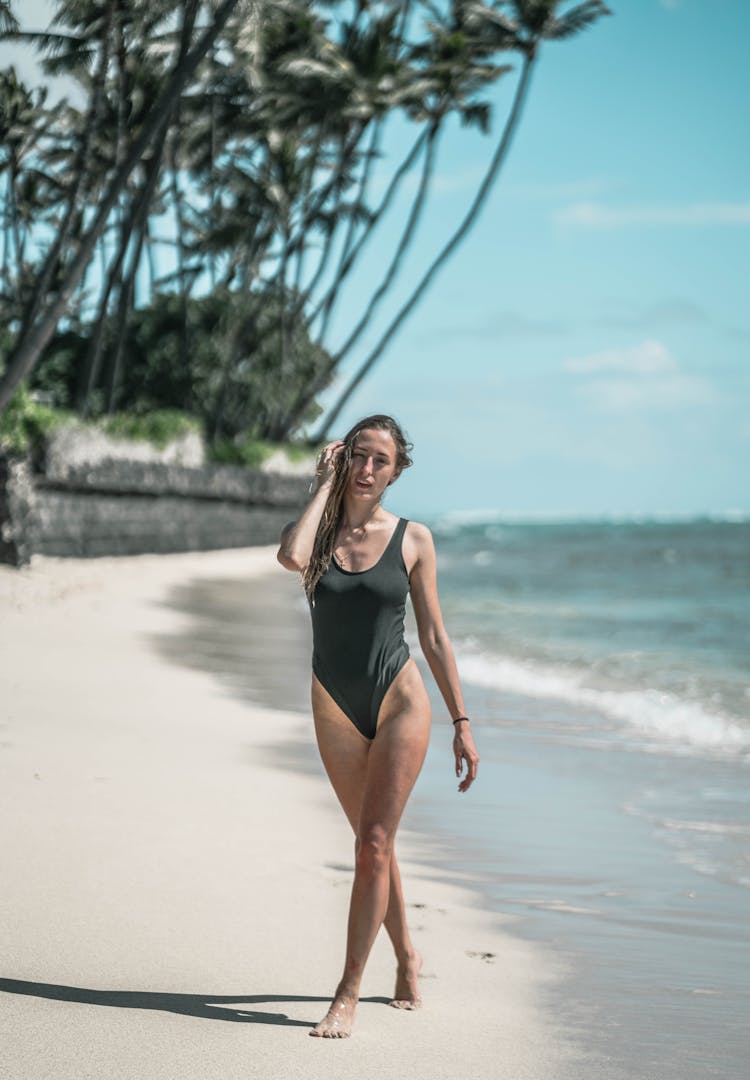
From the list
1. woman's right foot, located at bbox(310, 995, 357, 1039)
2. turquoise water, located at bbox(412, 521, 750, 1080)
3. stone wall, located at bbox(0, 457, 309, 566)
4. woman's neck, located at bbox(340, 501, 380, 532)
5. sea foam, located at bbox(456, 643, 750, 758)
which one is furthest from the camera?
stone wall, located at bbox(0, 457, 309, 566)

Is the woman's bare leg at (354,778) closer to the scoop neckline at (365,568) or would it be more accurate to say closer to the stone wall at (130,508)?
the scoop neckline at (365,568)

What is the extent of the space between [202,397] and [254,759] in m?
33.5

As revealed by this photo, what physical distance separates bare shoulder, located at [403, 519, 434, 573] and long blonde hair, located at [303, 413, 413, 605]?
190mm

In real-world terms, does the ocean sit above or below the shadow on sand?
below

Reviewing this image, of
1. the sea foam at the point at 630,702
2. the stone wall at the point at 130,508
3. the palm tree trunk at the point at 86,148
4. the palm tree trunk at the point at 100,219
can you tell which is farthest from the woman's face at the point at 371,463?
the palm tree trunk at the point at 86,148

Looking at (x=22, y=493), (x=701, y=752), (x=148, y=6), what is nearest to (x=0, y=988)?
(x=701, y=752)

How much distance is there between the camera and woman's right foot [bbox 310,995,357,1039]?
3.32 m

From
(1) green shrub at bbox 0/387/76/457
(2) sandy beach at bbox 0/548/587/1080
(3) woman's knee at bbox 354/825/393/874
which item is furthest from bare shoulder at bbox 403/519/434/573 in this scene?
(1) green shrub at bbox 0/387/76/457

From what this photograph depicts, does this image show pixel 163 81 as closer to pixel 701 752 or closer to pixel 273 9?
pixel 273 9

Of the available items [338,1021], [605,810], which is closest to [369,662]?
[338,1021]

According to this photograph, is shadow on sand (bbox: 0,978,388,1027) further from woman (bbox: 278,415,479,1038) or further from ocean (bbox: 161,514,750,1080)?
ocean (bbox: 161,514,750,1080)

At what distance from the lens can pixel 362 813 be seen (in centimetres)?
346

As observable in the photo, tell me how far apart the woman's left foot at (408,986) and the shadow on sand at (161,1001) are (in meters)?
0.27

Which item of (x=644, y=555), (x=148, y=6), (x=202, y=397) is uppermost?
(x=148, y=6)
